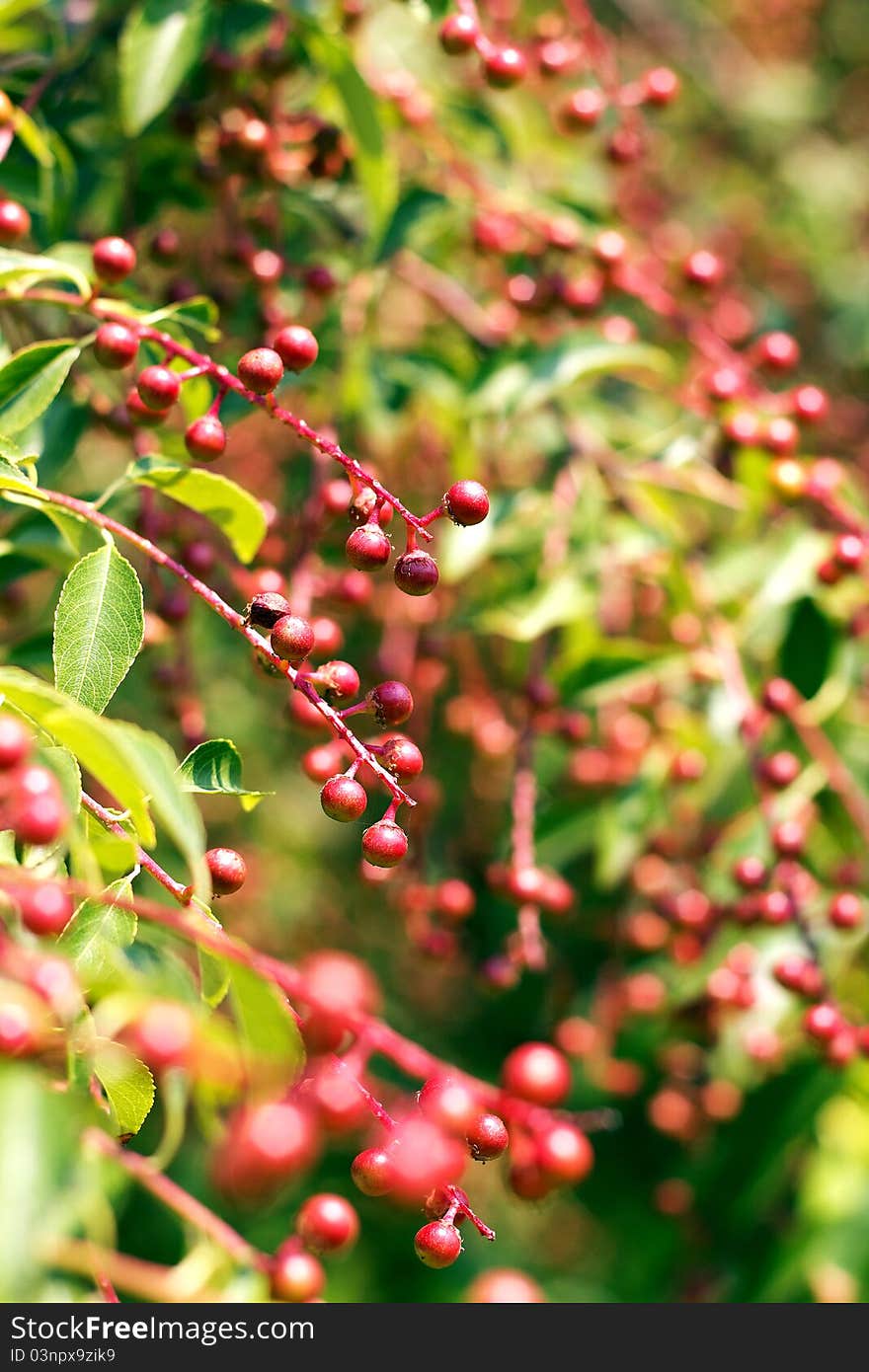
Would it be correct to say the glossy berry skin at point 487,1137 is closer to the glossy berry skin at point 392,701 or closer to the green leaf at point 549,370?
the glossy berry skin at point 392,701

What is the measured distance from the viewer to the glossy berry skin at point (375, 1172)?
0.81m

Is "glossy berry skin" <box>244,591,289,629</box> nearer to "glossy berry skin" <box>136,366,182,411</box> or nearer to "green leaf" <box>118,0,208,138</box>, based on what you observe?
"glossy berry skin" <box>136,366,182,411</box>

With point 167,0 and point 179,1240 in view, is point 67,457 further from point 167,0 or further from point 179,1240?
point 179,1240

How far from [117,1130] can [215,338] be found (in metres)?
0.76

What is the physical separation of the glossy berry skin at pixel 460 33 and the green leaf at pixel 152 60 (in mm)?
286

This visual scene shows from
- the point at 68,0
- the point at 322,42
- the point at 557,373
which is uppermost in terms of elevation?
the point at 322,42

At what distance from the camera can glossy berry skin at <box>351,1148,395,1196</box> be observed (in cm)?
81

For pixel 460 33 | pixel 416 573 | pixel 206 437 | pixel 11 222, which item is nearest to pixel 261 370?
pixel 206 437

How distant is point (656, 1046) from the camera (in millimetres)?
2053

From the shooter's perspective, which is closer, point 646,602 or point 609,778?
point 609,778

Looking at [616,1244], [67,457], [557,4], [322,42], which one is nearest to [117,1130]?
[67,457]

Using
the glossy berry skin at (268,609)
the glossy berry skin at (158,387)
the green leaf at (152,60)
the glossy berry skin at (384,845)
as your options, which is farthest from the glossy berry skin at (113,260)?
the glossy berry skin at (384,845)

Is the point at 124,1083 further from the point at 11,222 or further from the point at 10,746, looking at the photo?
the point at 11,222

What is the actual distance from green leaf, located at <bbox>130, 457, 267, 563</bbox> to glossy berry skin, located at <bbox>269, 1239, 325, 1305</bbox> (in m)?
0.62
